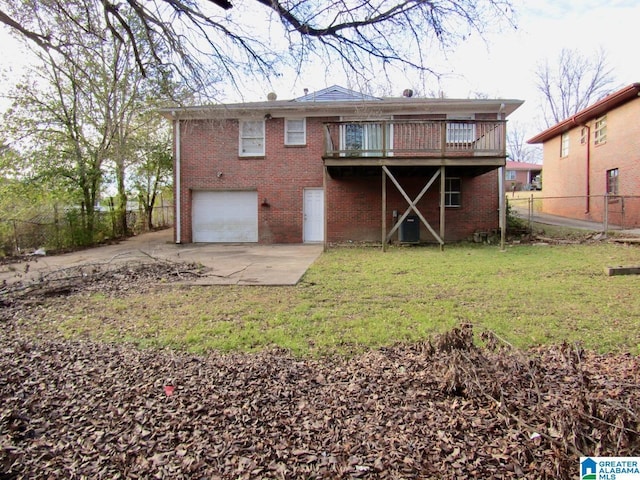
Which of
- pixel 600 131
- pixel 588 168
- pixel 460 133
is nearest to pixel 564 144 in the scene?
pixel 588 168

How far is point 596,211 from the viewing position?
635 inches

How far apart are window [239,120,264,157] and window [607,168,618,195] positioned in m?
13.6

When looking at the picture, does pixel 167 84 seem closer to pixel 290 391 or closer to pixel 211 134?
pixel 290 391

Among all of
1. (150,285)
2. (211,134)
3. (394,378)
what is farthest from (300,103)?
(394,378)

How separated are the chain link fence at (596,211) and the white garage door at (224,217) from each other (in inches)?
395

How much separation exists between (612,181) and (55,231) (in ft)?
67.0

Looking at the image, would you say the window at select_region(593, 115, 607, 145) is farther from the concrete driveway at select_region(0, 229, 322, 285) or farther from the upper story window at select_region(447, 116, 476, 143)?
the concrete driveway at select_region(0, 229, 322, 285)

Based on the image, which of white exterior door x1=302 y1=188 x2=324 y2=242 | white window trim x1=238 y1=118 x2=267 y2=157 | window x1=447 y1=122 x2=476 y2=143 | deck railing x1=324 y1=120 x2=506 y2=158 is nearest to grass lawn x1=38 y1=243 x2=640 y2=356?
deck railing x1=324 y1=120 x2=506 y2=158

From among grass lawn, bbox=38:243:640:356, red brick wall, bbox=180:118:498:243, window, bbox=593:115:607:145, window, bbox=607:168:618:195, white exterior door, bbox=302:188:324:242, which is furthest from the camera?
window, bbox=593:115:607:145

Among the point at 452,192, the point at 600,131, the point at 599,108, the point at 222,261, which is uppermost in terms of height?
the point at 599,108

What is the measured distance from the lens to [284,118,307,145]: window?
44.8 ft

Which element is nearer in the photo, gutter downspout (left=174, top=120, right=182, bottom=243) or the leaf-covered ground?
the leaf-covered ground

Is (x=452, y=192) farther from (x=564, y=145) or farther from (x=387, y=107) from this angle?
(x=564, y=145)
